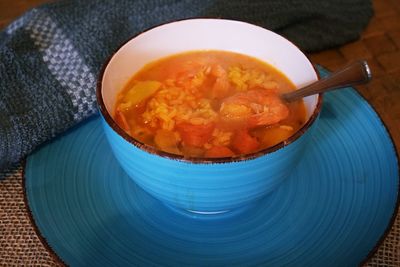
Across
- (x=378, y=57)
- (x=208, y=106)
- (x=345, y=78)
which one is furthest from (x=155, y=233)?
(x=378, y=57)

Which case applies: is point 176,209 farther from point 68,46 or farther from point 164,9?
point 164,9

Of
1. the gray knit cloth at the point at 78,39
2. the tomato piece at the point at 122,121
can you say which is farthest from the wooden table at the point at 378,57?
the tomato piece at the point at 122,121

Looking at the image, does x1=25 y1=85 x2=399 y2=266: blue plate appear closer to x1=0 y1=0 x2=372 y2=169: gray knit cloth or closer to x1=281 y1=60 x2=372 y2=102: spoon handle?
x1=0 y1=0 x2=372 y2=169: gray knit cloth

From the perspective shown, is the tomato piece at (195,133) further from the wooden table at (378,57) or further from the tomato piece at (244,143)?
the wooden table at (378,57)

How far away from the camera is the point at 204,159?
80 centimetres

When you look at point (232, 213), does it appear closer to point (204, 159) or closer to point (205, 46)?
point (204, 159)

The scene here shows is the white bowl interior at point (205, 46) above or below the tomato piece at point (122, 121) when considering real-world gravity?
above

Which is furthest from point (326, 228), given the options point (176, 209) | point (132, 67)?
point (132, 67)

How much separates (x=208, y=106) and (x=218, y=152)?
0.44 ft

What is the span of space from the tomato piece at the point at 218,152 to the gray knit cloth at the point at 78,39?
36 centimetres

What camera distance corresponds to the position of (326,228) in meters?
0.94

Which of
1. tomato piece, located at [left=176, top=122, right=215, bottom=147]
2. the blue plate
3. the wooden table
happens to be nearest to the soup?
tomato piece, located at [left=176, top=122, right=215, bottom=147]

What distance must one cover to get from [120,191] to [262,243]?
11.8 inches

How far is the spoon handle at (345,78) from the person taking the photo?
0.88m
